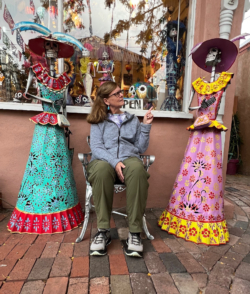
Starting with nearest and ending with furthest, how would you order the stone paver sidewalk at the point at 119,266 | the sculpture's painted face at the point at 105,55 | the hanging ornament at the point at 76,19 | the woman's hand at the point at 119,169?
the stone paver sidewalk at the point at 119,266 → the woman's hand at the point at 119,169 → the hanging ornament at the point at 76,19 → the sculpture's painted face at the point at 105,55

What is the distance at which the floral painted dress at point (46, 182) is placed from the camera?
6.15 feet

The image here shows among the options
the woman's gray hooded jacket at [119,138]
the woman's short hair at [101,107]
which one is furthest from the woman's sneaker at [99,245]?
the woman's short hair at [101,107]

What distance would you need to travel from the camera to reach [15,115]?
2357 mm

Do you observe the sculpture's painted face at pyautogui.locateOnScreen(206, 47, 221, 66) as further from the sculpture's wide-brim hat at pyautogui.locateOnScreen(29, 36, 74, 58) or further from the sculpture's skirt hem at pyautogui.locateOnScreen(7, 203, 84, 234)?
the sculpture's skirt hem at pyautogui.locateOnScreen(7, 203, 84, 234)

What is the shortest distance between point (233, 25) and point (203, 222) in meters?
2.28

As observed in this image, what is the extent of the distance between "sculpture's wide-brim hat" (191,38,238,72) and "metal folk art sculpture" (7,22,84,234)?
115 cm

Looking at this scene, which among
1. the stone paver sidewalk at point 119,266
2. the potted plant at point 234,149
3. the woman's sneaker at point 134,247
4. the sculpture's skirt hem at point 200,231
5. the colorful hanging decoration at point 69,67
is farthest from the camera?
the potted plant at point 234,149

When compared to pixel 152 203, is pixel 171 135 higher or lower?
higher

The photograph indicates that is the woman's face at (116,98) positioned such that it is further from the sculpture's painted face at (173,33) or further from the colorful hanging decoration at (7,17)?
the colorful hanging decoration at (7,17)

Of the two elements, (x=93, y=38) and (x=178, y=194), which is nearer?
(x=178, y=194)

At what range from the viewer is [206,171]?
1880mm

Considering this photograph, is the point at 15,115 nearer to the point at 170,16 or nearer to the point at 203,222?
the point at 203,222

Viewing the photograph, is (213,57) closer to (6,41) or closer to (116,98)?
(116,98)

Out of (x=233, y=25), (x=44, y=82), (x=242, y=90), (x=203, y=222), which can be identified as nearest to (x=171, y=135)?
(x=203, y=222)
